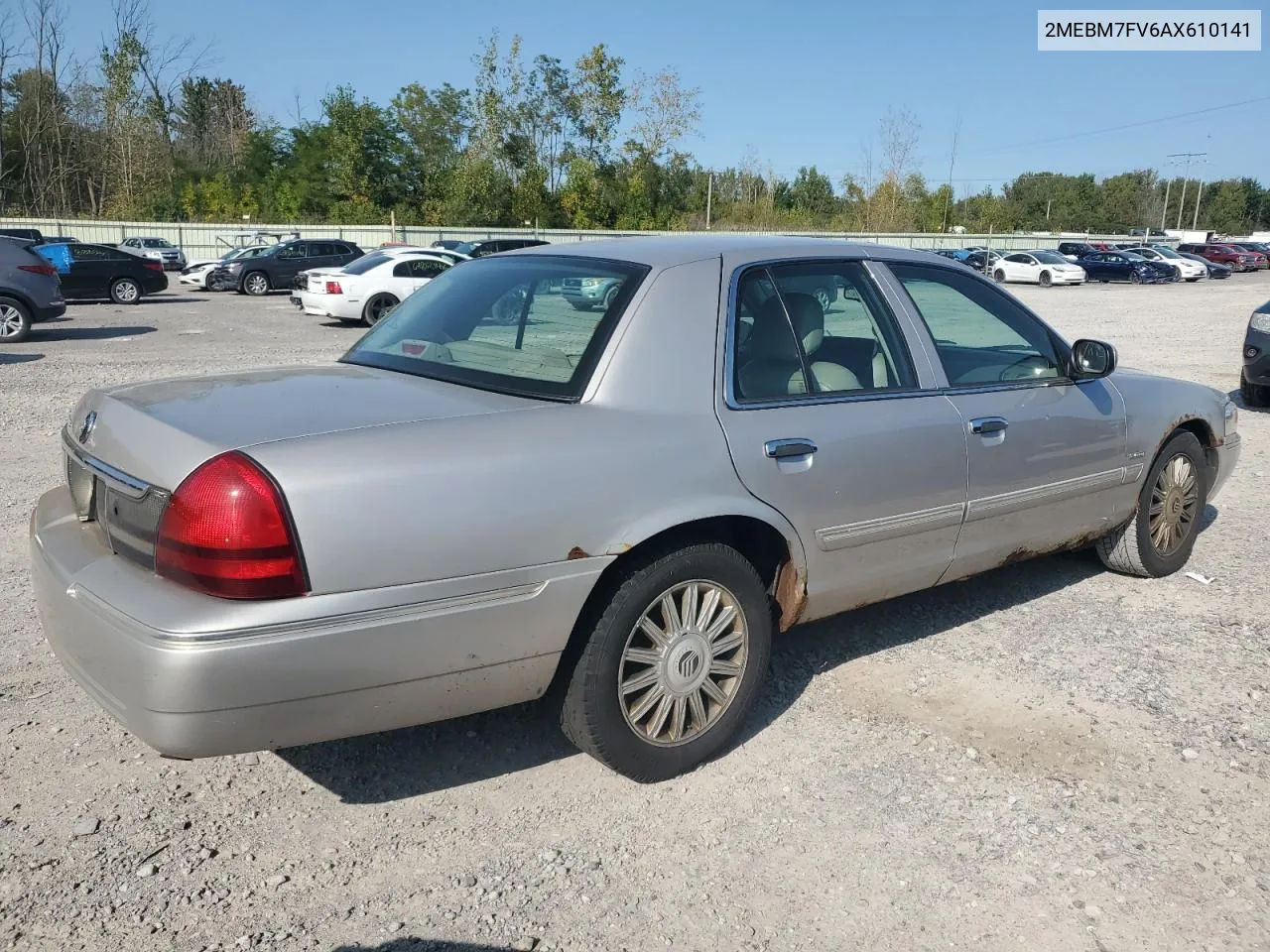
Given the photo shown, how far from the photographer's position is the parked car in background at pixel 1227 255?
180ft

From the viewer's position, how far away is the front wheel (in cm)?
2930

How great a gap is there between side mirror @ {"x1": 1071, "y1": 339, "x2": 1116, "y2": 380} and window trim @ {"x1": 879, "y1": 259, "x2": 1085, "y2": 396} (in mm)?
34

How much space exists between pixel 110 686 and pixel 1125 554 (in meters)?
4.44

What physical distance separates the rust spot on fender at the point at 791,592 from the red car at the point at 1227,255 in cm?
5894

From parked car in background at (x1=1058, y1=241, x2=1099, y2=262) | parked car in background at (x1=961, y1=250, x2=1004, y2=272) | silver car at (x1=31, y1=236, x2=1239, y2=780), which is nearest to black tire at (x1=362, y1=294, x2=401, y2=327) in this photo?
silver car at (x1=31, y1=236, x2=1239, y2=780)

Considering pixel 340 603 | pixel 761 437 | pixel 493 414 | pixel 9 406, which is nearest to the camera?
pixel 340 603

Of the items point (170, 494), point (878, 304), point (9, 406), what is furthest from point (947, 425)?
point (9, 406)

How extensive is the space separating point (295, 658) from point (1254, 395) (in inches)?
437

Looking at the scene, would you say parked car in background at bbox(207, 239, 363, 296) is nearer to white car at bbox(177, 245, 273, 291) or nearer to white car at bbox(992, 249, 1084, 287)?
white car at bbox(177, 245, 273, 291)

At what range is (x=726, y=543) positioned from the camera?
3.41 m

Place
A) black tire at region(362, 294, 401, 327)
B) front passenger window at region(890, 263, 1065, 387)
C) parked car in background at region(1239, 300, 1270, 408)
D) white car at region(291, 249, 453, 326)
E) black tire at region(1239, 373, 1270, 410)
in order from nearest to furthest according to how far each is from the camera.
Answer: front passenger window at region(890, 263, 1065, 387), parked car in background at region(1239, 300, 1270, 408), black tire at region(1239, 373, 1270, 410), white car at region(291, 249, 453, 326), black tire at region(362, 294, 401, 327)

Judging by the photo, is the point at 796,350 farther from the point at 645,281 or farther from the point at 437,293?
the point at 437,293

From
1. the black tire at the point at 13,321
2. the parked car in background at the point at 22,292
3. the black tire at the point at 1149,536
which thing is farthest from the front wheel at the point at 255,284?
the black tire at the point at 1149,536

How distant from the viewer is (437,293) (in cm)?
405
